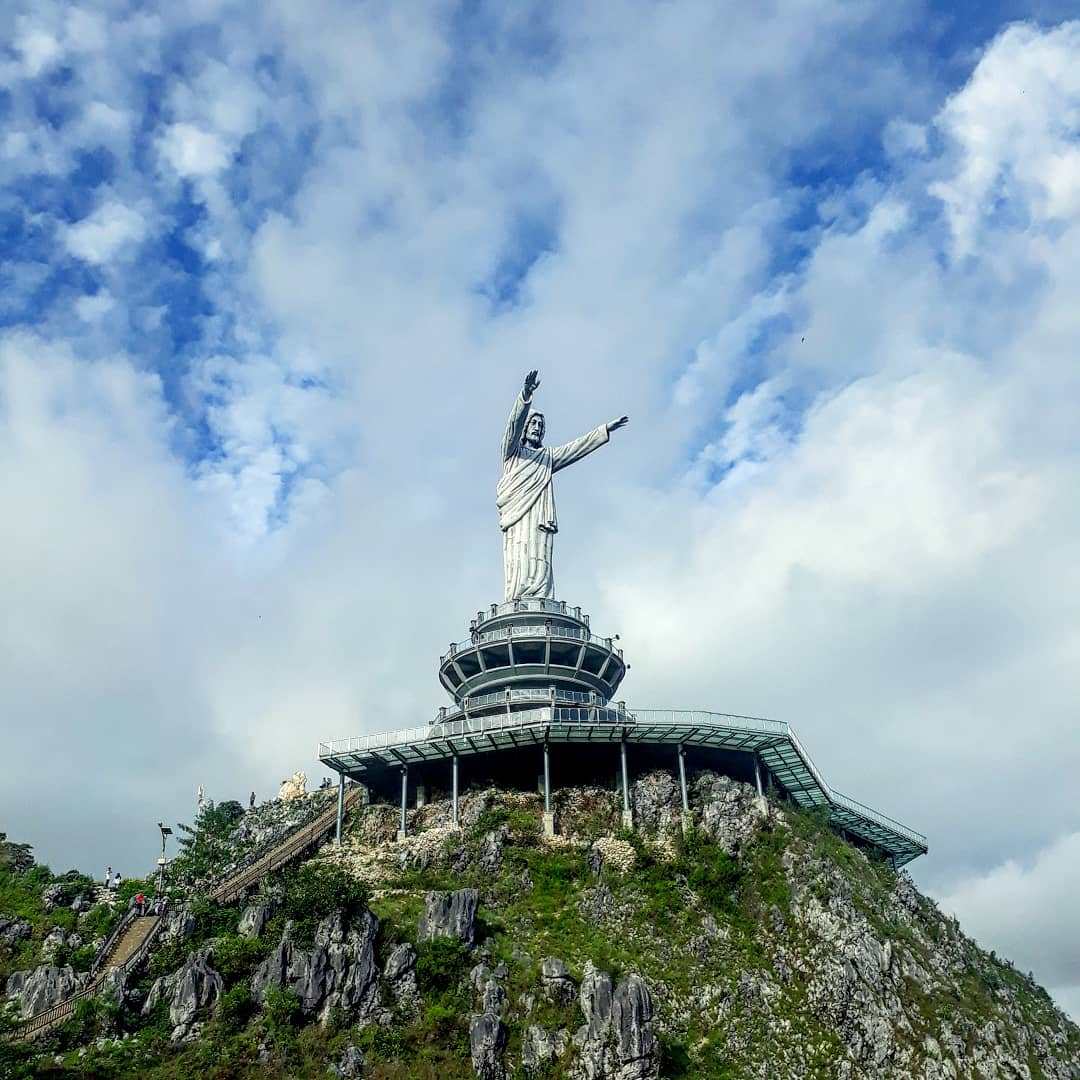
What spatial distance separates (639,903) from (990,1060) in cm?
1479

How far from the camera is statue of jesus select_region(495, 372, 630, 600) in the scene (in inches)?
2736

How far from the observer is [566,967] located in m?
42.9

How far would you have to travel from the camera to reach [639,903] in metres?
49.2

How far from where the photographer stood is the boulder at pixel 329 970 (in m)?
41.8

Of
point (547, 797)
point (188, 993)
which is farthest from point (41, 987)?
point (547, 797)

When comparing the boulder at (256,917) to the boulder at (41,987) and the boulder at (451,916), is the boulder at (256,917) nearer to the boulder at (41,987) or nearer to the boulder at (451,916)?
the boulder at (41,987)

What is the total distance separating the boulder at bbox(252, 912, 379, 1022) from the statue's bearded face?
36.5 m

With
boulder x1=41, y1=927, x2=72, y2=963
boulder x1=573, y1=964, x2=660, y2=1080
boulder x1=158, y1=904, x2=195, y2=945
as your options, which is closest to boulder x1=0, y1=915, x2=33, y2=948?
boulder x1=41, y1=927, x2=72, y2=963

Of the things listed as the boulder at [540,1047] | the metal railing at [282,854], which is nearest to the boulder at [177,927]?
the metal railing at [282,854]

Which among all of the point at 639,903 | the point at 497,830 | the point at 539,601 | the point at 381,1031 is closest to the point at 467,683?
the point at 539,601

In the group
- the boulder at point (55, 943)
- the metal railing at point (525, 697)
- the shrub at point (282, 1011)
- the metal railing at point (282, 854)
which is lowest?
the shrub at point (282, 1011)

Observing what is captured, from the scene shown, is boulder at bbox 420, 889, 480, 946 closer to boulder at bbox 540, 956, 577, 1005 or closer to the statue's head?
boulder at bbox 540, 956, 577, 1005

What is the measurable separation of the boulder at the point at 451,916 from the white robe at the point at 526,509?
79.8 feet

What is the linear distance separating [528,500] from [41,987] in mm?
38603
